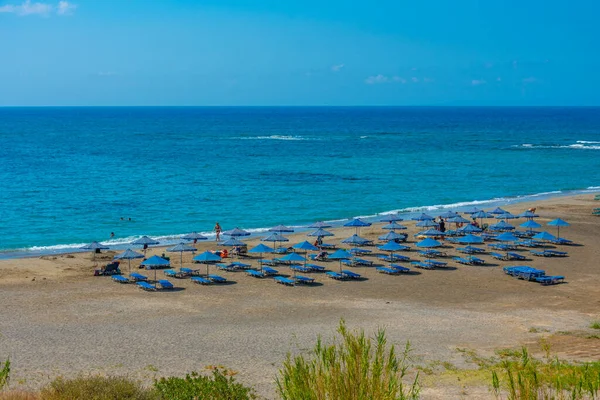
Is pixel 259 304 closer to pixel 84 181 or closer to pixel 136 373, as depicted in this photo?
pixel 136 373

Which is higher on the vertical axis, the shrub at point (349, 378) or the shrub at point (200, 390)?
the shrub at point (349, 378)

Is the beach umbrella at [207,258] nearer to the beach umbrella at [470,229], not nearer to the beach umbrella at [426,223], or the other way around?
the beach umbrella at [426,223]

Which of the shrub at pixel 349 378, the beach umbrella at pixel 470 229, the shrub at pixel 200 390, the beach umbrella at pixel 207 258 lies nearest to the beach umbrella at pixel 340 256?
Answer: the beach umbrella at pixel 207 258

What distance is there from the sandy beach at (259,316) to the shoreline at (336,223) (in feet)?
11.4

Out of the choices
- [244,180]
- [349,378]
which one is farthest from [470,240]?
[244,180]

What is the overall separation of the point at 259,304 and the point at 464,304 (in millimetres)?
7698

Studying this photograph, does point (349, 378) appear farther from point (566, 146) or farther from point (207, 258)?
point (566, 146)

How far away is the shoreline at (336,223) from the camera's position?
3781 centimetres

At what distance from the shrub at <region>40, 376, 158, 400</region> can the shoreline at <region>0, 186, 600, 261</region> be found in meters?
25.2

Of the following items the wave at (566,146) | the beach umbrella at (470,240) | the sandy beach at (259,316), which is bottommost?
the sandy beach at (259,316)

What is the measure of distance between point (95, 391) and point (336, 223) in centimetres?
3514

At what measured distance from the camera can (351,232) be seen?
42500mm

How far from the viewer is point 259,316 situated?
81.0ft

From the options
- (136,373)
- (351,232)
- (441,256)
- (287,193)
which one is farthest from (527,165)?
(136,373)
